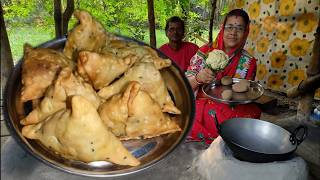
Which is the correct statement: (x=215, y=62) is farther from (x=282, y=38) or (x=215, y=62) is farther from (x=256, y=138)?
(x=282, y=38)

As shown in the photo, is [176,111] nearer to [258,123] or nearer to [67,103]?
[67,103]

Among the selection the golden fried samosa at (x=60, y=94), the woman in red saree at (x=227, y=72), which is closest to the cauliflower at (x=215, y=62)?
the woman in red saree at (x=227, y=72)

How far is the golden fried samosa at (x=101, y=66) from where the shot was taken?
3.53 feet

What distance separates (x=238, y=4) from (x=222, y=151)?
471cm

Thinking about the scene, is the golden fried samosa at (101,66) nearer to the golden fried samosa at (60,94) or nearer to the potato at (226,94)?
the golden fried samosa at (60,94)

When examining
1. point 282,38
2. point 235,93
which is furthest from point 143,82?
point 282,38

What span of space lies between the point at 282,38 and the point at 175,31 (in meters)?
2.15

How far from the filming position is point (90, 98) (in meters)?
1.07

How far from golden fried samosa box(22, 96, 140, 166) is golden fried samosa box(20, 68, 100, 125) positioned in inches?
1.1

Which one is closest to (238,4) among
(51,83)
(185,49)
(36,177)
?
(185,49)

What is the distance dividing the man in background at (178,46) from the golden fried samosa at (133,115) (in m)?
3.71

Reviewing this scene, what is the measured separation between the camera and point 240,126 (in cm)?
253

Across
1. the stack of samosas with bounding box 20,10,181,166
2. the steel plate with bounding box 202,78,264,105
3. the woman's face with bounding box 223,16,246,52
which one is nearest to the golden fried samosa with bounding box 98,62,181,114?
the stack of samosas with bounding box 20,10,181,166

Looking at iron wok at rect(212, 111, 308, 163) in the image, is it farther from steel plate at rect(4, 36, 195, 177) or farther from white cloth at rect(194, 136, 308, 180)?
steel plate at rect(4, 36, 195, 177)
